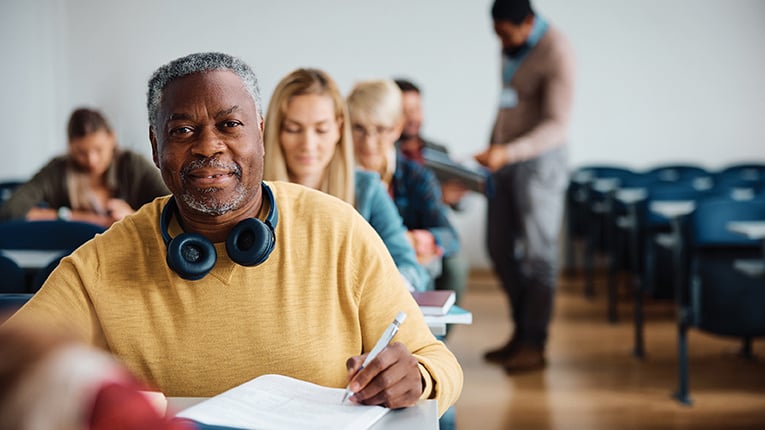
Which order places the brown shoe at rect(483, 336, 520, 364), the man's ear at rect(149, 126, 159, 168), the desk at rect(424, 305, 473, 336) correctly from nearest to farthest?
the man's ear at rect(149, 126, 159, 168) < the desk at rect(424, 305, 473, 336) < the brown shoe at rect(483, 336, 520, 364)

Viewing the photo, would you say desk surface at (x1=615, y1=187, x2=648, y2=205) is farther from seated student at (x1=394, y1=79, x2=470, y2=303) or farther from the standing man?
seated student at (x1=394, y1=79, x2=470, y2=303)

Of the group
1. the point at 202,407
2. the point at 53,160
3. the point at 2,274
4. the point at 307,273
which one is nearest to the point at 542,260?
the point at 53,160

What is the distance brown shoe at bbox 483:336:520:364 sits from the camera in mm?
4469

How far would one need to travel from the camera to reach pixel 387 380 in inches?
43.7

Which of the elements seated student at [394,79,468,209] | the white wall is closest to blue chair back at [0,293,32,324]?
seated student at [394,79,468,209]

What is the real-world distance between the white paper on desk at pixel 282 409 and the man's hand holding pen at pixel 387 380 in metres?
0.02

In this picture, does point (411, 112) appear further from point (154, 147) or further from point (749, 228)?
point (154, 147)

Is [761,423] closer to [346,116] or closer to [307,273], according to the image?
[346,116]

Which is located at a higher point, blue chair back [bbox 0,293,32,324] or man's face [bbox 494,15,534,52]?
man's face [bbox 494,15,534,52]

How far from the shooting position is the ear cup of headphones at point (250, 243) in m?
1.24

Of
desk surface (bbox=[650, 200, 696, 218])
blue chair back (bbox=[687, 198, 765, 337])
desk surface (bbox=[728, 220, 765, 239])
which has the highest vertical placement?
desk surface (bbox=[650, 200, 696, 218])

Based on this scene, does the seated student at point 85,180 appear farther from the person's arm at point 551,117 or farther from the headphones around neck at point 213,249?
the headphones around neck at point 213,249

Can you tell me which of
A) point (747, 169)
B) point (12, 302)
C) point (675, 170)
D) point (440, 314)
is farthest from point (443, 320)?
point (747, 169)

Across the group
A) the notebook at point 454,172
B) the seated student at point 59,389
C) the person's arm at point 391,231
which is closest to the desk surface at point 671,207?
the notebook at point 454,172
